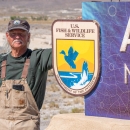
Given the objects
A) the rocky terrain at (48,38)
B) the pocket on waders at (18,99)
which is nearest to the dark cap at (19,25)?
the pocket on waders at (18,99)

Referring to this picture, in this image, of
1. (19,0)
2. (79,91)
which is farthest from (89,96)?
(19,0)

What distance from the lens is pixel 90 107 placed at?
19.5 feet

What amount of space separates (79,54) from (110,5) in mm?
579

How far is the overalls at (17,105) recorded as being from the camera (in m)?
5.52

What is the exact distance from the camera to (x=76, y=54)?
588 cm

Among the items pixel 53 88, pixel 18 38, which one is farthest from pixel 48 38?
pixel 18 38

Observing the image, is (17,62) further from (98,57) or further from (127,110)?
(127,110)

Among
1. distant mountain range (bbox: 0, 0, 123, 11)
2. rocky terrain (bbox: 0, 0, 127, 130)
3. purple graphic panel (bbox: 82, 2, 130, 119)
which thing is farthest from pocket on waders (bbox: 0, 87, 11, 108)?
distant mountain range (bbox: 0, 0, 123, 11)

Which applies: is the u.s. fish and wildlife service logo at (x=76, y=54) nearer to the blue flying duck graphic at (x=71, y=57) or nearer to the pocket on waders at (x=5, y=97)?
the blue flying duck graphic at (x=71, y=57)

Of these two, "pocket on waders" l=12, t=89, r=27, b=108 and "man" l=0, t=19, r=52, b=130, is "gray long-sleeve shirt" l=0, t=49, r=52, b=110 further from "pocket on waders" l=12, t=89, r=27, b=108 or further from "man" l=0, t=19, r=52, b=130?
"pocket on waders" l=12, t=89, r=27, b=108

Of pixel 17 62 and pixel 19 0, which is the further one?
pixel 19 0

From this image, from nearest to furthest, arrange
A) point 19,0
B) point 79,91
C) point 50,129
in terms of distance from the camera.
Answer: point 79,91
point 50,129
point 19,0

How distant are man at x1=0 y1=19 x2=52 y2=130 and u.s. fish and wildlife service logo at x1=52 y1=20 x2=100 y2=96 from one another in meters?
0.37

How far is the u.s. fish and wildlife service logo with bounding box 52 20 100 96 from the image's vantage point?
227 inches
